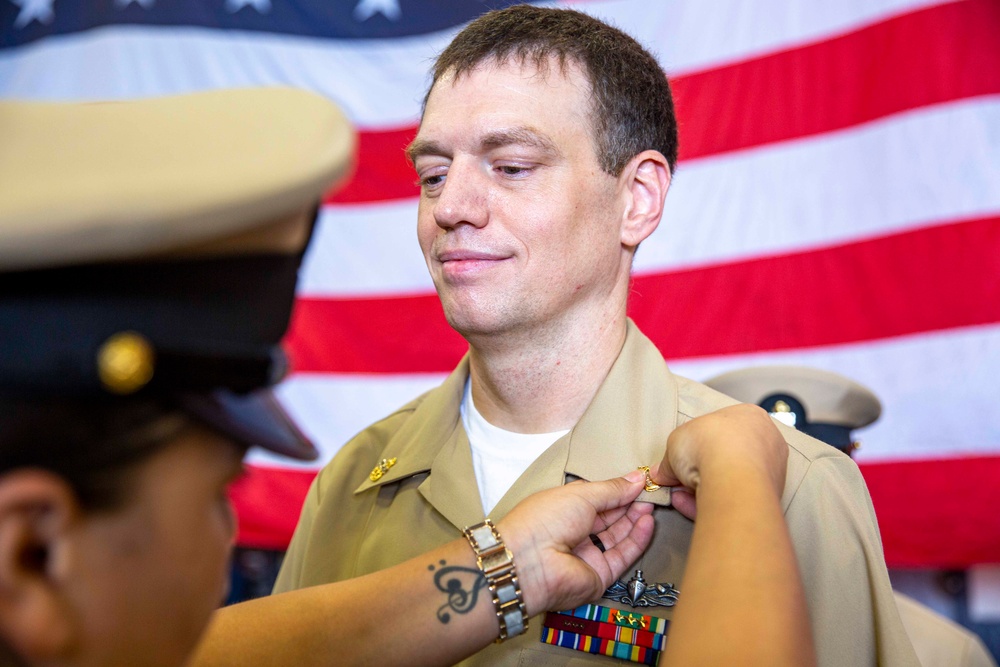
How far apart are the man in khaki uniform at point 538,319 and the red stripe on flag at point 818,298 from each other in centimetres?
123

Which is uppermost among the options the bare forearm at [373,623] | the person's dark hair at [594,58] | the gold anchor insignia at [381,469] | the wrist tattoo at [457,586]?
the person's dark hair at [594,58]

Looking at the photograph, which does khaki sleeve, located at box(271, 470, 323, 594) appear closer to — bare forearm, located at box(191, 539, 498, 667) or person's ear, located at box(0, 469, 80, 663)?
bare forearm, located at box(191, 539, 498, 667)

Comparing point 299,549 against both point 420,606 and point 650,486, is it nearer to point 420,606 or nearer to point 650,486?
point 420,606

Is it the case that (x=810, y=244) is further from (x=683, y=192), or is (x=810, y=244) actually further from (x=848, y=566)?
(x=848, y=566)

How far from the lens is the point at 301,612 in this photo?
3.70 feet

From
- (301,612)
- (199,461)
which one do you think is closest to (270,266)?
(199,461)

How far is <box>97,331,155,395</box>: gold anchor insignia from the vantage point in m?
0.57

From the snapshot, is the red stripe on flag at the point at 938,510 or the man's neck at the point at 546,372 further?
the red stripe on flag at the point at 938,510

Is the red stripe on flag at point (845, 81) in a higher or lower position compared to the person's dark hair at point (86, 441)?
higher

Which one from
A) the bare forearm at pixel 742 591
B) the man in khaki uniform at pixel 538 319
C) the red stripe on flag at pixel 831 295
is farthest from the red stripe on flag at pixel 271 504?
the bare forearm at pixel 742 591

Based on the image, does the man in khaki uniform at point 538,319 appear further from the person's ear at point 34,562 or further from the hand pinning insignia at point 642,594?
the person's ear at point 34,562

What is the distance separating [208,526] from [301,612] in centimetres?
51

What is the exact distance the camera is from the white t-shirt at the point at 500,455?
1447 millimetres

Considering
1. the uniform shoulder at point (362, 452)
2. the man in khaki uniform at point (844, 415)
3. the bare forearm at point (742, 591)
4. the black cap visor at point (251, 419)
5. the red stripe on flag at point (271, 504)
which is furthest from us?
the red stripe on flag at point (271, 504)
